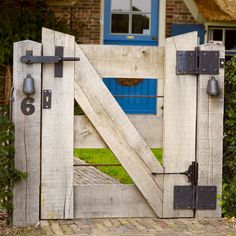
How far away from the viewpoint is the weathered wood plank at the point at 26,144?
512 cm

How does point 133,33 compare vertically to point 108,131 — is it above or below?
above

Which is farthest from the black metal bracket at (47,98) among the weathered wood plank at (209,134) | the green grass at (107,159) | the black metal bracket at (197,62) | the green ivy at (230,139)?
the green grass at (107,159)

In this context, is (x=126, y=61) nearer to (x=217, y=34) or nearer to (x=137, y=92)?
(x=137, y=92)

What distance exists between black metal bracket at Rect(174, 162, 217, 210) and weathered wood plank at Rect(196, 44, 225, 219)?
4 cm

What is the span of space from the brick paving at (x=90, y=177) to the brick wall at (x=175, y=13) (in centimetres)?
619

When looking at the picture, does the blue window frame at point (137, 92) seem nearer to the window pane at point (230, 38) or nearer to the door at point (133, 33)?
the door at point (133, 33)

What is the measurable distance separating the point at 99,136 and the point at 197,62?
100 cm

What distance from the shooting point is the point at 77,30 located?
13.5 metres

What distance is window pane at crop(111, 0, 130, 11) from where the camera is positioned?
548 inches

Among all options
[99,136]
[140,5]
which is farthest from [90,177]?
[140,5]

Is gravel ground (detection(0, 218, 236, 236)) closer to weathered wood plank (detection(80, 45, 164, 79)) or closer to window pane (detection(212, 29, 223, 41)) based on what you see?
weathered wood plank (detection(80, 45, 164, 79))

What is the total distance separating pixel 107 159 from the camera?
8375mm

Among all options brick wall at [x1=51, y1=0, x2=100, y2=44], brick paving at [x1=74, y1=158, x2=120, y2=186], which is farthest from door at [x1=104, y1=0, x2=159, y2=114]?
brick paving at [x1=74, y1=158, x2=120, y2=186]

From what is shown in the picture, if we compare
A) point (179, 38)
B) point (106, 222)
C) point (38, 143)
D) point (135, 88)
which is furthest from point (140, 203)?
point (135, 88)
